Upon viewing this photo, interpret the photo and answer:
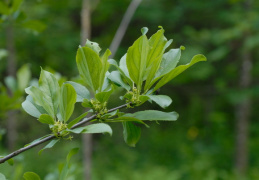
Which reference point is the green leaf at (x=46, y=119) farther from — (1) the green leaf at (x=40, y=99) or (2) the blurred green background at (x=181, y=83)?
(2) the blurred green background at (x=181, y=83)

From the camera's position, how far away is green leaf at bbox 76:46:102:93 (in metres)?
0.48

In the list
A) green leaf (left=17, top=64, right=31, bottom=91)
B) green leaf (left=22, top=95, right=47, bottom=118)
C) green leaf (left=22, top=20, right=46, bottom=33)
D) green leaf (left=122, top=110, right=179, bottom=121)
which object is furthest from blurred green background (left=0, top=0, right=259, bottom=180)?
green leaf (left=122, top=110, right=179, bottom=121)

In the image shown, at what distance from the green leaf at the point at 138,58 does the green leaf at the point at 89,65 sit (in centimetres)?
4

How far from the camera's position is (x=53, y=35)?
201 inches

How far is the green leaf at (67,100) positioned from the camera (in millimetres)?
473

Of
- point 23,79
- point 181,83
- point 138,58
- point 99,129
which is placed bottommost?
point 99,129

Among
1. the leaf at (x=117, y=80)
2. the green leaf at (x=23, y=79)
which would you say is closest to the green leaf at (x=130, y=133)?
the leaf at (x=117, y=80)

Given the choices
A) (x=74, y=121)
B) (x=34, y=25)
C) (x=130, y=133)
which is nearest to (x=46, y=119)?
(x=74, y=121)

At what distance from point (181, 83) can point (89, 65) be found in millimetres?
5855

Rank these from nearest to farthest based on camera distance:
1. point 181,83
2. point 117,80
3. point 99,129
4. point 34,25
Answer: point 99,129, point 117,80, point 34,25, point 181,83

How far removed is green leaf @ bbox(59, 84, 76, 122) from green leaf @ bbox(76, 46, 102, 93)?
0.04 meters

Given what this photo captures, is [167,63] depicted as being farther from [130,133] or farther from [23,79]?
[23,79]

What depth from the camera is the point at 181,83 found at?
20.5ft

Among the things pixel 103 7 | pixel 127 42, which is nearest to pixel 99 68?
pixel 103 7
